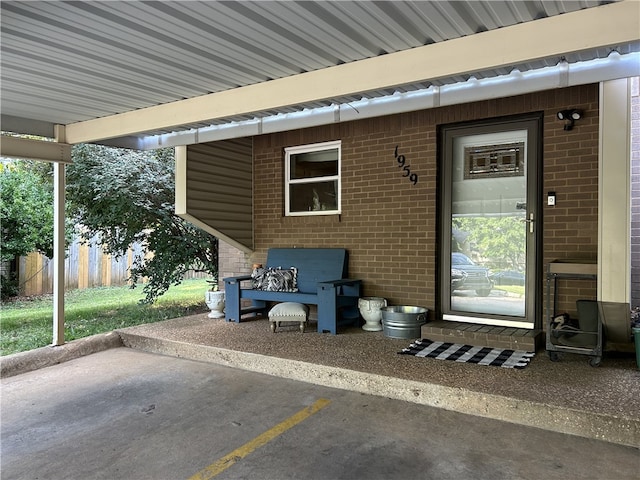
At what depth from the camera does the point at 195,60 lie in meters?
3.46

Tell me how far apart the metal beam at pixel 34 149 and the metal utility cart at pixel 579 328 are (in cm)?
527

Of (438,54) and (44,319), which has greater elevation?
(438,54)

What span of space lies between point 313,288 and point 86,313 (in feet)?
15.1

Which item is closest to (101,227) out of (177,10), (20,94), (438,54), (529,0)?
(20,94)

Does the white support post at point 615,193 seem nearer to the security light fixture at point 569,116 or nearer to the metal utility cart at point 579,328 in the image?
the metal utility cart at point 579,328

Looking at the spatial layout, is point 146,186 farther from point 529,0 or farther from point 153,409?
point 529,0

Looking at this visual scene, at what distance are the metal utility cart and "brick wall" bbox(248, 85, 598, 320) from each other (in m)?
0.59

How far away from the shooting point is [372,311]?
5.54 m

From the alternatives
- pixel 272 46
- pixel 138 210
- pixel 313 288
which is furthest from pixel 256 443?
pixel 138 210

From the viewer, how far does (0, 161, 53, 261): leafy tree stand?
319 inches

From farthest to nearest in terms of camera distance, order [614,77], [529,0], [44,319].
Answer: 1. [44,319]
2. [614,77]
3. [529,0]

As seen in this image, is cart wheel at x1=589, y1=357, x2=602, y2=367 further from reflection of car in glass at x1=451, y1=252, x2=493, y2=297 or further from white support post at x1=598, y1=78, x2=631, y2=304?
reflection of car in glass at x1=451, y1=252, x2=493, y2=297

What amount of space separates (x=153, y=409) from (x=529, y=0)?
3.81 meters

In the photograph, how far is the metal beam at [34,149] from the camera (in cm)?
463
